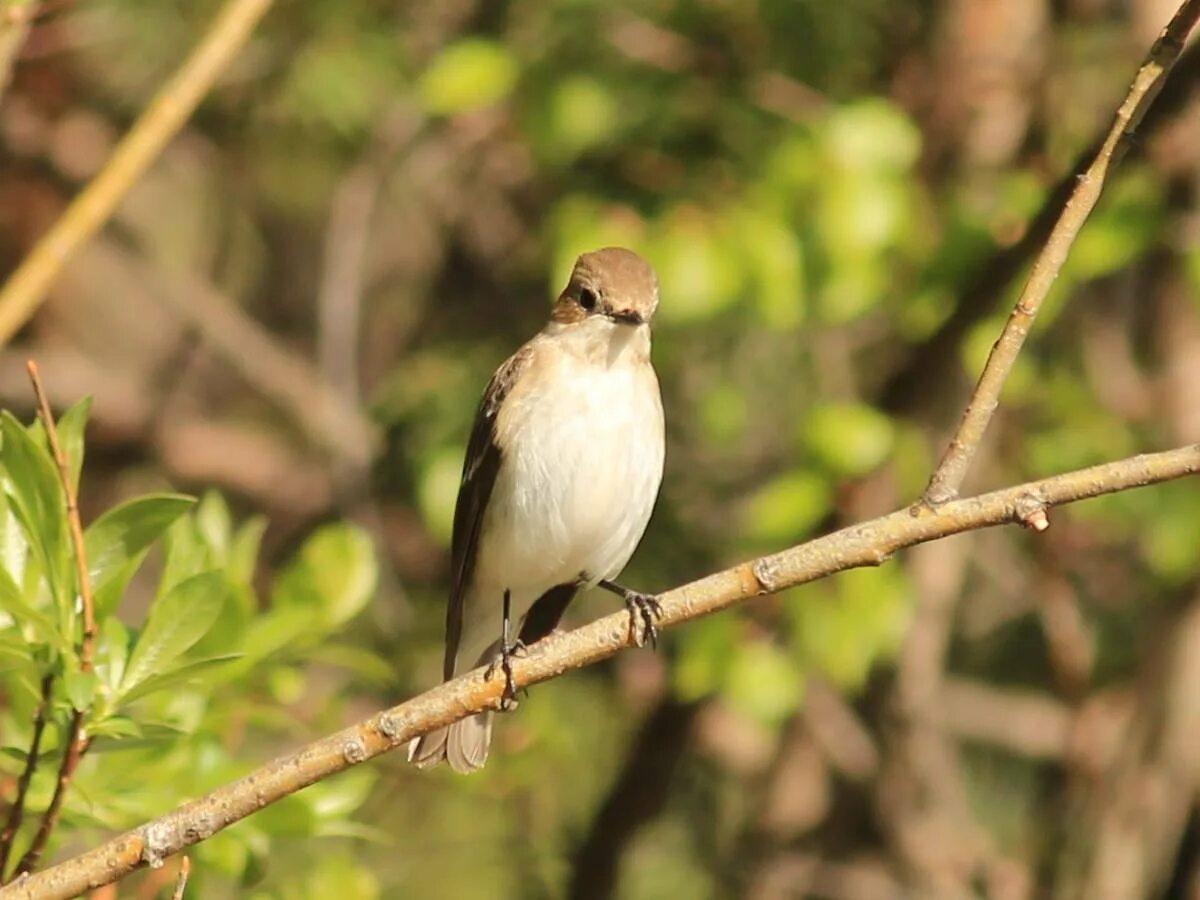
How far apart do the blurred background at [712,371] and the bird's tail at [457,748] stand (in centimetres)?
16

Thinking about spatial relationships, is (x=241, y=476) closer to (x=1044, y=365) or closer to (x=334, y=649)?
(x=1044, y=365)

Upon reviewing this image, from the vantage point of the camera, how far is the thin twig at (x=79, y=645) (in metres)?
2.25

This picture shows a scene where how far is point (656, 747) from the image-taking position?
16.7 feet

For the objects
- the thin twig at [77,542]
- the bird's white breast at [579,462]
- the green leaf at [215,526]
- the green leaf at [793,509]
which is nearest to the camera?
the thin twig at [77,542]

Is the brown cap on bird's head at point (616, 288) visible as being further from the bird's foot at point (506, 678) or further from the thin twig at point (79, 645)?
the thin twig at point (79, 645)

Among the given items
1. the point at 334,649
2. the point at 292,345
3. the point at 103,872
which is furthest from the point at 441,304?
the point at 103,872

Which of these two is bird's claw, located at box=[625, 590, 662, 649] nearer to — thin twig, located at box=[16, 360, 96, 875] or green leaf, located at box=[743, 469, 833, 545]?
thin twig, located at box=[16, 360, 96, 875]

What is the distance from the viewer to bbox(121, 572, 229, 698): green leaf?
2406 millimetres

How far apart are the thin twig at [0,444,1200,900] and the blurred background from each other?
87 centimetres

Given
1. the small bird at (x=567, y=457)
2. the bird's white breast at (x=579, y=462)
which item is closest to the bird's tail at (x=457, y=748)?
the small bird at (x=567, y=457)

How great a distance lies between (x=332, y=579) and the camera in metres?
3.26

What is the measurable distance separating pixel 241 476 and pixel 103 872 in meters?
3.98

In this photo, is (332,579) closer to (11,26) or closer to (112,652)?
(112,652)

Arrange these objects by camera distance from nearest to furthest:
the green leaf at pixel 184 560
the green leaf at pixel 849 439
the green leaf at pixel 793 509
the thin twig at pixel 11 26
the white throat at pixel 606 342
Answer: the green leaf at pixel 184 560 → the thin twig at pixel 11 26 → the white throat at pixel 606 342 → the green leaf at pixel 849 439 → the green leaf at pixel 793 509
